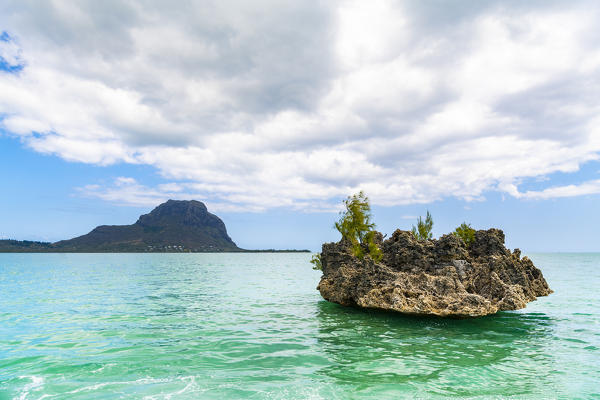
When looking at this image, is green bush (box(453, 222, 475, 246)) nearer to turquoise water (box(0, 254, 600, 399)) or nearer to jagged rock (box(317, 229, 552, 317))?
jagged rock (box(317, 229, 552, 317))

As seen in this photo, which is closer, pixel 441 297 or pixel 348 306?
pixel 441 297

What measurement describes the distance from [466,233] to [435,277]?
1235 cm

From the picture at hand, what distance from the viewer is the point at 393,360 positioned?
41.1 feet

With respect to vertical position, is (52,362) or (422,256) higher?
(422,256)

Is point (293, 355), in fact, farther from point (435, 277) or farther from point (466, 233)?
point (466, 233)

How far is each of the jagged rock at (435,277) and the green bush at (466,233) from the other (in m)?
1.16

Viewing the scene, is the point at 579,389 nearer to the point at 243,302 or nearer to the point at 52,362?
the point at 52,362

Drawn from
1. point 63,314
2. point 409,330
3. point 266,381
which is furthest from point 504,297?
point 63,314

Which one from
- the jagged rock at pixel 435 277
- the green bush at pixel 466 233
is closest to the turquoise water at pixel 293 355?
the jagged rock at pixel 435 277

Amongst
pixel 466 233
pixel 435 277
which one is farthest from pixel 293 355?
pixel 466 233

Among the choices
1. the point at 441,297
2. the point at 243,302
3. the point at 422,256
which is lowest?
the point at 243,302

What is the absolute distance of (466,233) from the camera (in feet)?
103

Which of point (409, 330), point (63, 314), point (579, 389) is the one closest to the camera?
point (579, 389)

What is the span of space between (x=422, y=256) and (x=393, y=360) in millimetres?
14019
